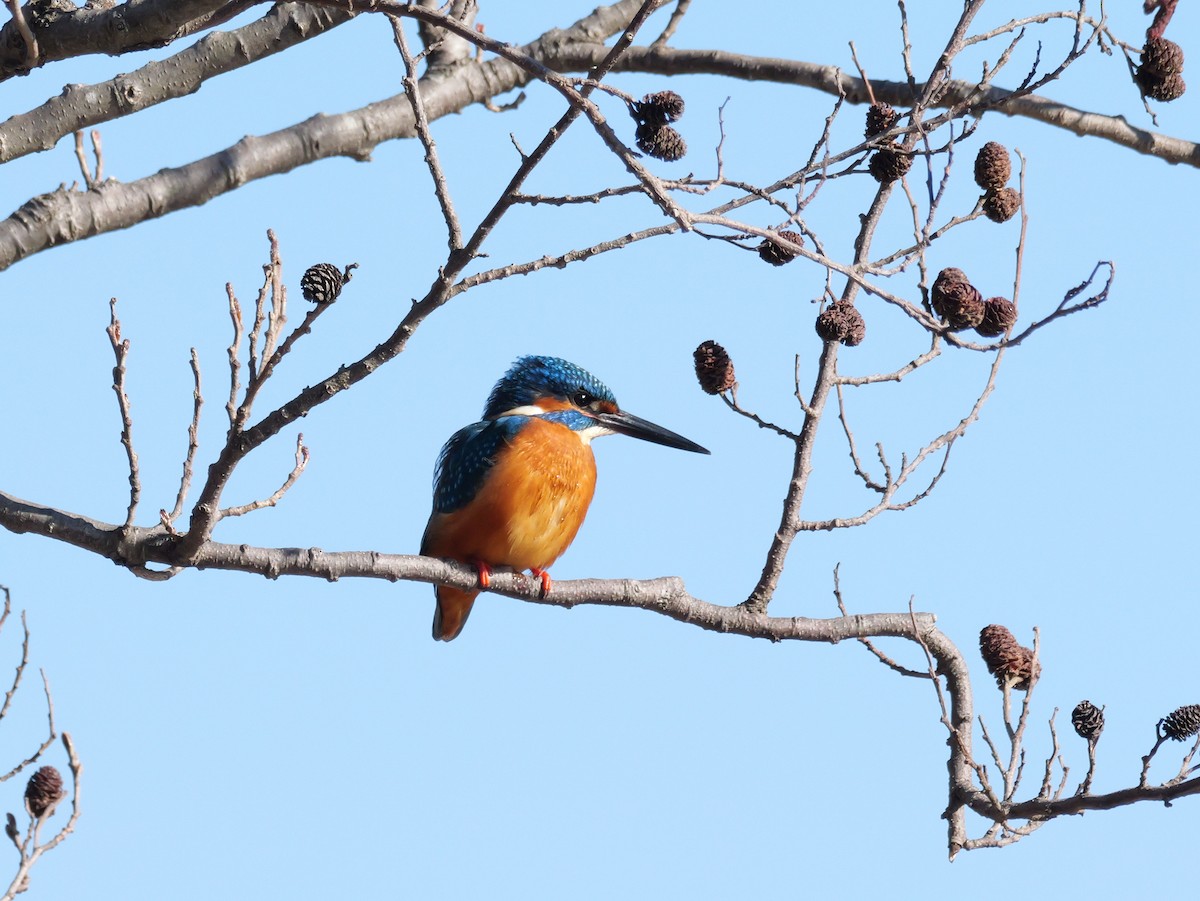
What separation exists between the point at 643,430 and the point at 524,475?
2.80 ft

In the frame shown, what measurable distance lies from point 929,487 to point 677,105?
169 centimetres

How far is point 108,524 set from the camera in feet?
9.79

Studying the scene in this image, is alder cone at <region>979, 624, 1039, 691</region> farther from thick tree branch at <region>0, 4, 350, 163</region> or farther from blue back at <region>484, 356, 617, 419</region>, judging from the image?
thick tree branch at <region>0, 4, 350, 163</region>

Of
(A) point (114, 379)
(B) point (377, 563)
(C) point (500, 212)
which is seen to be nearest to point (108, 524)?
(A) point (114, 379)

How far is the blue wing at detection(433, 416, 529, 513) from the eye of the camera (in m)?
4.63

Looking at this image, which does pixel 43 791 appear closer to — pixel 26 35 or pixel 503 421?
pixel 26 35

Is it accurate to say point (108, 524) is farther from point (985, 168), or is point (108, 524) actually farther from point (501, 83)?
point (501, 83)

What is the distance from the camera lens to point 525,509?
455 cm

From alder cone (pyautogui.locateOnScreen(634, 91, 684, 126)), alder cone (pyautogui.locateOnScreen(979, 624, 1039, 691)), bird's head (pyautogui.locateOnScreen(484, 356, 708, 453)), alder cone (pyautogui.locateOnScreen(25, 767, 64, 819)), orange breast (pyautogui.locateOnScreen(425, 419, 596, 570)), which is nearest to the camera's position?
alder cone (pyautogui.locateOnScreen(634, 91, 684, 126))

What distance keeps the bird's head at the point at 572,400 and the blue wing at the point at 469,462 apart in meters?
0.34

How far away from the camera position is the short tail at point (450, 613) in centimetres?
497

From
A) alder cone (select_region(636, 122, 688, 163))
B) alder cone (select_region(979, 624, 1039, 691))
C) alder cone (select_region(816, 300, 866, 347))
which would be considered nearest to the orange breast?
alder cone (select_region(816, 300, 866, 347))

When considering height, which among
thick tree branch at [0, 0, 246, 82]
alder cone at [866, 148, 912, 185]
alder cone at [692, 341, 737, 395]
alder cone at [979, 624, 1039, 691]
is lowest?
alder cone at [979, 624, 1039, 691]

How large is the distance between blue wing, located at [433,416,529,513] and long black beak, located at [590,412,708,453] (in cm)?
51
